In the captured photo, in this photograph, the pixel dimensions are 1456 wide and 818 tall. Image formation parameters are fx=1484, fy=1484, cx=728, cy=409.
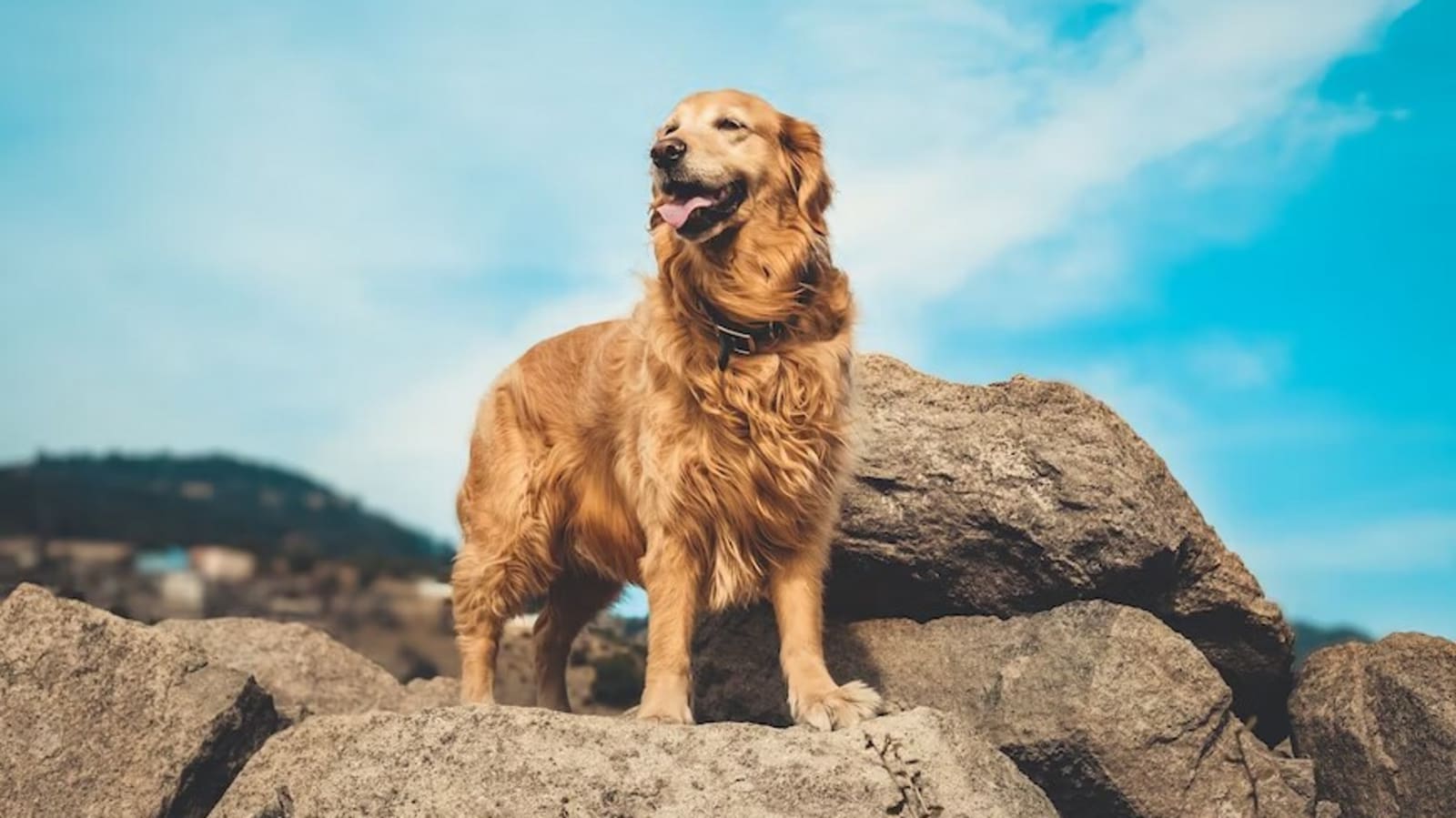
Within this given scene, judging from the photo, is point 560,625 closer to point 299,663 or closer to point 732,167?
point 299,663

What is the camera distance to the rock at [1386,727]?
6.68m

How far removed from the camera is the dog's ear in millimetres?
5824

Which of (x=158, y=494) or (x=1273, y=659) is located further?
(x=158, y=494)

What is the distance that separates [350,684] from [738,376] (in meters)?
3.97

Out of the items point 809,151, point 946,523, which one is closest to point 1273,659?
point 946,523

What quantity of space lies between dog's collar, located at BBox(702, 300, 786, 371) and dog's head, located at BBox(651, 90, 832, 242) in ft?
1.02

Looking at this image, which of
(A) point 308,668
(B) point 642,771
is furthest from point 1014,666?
(A) point 308,668

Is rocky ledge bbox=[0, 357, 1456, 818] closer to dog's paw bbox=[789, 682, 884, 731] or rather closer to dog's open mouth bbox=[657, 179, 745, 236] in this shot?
dog's paw bbox=[789, 682, 884, 731]

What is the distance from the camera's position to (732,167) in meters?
5.63

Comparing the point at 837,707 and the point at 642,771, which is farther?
the point at 837,707

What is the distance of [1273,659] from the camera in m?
7.38

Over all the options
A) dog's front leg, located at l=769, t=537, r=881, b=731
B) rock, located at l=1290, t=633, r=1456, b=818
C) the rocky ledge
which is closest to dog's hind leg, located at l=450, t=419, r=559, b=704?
the rocky ledge

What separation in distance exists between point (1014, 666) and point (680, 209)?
2605 millimetres

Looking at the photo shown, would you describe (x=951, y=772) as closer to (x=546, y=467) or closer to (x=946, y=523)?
(x=946, y=523)
